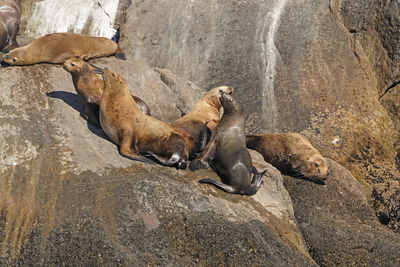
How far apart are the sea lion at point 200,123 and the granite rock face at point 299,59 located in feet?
6.35

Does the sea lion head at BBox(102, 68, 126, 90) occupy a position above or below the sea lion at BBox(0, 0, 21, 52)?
above

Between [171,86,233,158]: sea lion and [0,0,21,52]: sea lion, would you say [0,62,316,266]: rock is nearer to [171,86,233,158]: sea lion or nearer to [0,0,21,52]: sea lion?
[171,86,233,158]: sea lion

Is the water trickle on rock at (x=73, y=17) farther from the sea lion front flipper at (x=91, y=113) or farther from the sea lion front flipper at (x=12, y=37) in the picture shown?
the sea lion front flipper at (x=91, y=113)

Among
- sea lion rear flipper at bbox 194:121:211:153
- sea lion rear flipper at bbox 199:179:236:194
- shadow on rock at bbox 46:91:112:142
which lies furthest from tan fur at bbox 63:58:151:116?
sea lion rear flipper at bbox 199:179:236:194

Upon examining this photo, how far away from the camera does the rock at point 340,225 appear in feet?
17.4

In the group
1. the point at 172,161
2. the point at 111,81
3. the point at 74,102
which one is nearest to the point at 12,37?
the point at 74,102

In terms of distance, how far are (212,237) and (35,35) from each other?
847cm

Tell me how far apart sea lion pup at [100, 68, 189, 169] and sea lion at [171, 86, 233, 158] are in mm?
340

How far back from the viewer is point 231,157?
19.0 feet

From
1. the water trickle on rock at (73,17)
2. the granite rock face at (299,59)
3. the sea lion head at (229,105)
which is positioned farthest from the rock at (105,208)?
the water trickle on rock at (73,17)

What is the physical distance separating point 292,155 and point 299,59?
318cm

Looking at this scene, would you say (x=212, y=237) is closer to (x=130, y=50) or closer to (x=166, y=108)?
(x=166, y=108)

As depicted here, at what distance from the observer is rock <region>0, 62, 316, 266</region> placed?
13.1 feet

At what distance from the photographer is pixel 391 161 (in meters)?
9.26
